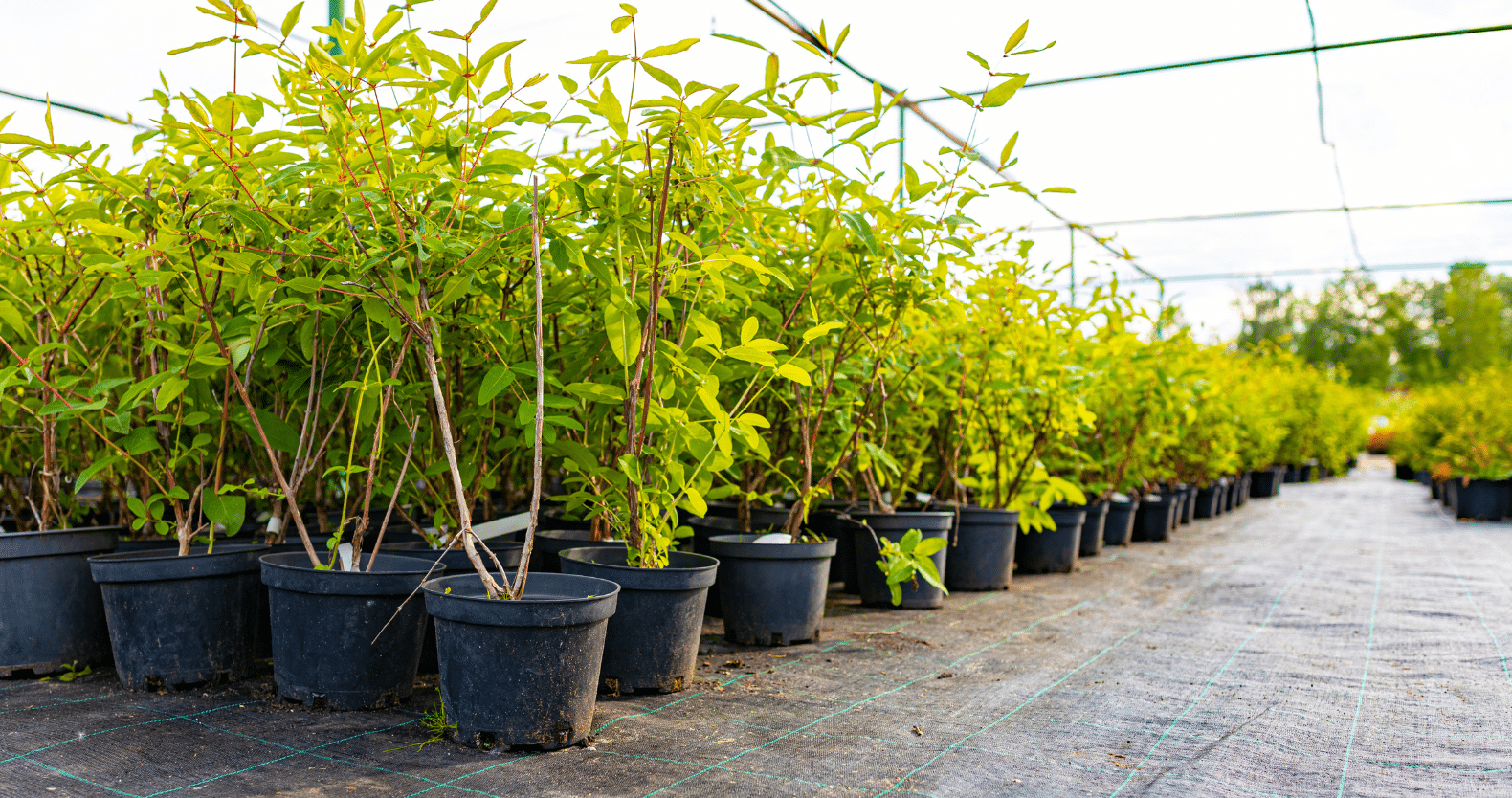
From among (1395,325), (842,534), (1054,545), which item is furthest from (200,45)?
(1395,325)

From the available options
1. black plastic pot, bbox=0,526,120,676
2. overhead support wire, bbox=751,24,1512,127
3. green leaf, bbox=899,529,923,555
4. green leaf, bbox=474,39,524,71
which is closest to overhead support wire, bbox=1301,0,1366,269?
overhead support wire, bbox=751,24,1512,127

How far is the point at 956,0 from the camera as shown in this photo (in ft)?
16.8

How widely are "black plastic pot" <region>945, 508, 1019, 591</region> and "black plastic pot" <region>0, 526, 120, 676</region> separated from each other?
272 centimetres

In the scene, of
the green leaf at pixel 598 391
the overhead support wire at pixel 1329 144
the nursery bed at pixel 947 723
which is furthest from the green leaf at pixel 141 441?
the overhead support wire at pixel 1329 144

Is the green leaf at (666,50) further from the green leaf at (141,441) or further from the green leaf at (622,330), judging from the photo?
the green leaf at (141,441)

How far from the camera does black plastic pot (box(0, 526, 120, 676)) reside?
2.05 meters

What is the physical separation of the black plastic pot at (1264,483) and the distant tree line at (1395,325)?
7744mm

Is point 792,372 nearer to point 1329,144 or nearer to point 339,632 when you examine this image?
point 339,632

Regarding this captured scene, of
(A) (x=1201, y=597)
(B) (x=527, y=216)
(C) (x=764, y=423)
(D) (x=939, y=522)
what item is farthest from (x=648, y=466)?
(A) (x=1201, y=597)

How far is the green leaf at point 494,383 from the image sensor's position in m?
1.79

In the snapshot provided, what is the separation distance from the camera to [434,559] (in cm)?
216

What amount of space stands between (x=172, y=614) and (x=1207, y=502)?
24.2 feet

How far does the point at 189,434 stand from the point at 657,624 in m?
1.28

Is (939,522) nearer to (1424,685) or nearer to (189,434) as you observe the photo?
(1424,685)
